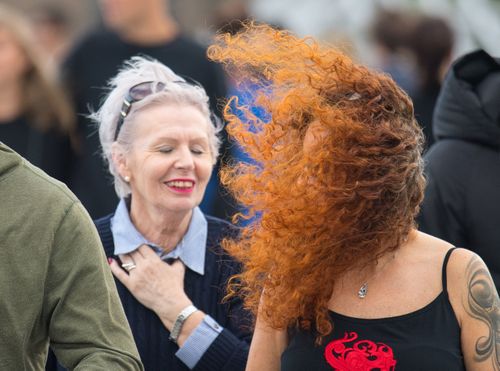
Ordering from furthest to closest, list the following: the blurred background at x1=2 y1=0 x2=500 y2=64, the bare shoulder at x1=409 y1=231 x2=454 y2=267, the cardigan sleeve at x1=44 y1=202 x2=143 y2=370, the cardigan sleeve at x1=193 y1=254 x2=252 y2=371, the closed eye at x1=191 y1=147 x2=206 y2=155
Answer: the blurred background at x1=2 y1=0 x2=500 y2=64 → the closed eye at x1=191 y1=147 x2=206 y2=155 → the cardigan sleeve at x1=193 y1=254 x2=252 y2=371 → the bare shoulder at x1=409 y1=231 x2=454 y2=267 → the cardigan sleeve at x1=44 y1=202 x2=143 y2=370

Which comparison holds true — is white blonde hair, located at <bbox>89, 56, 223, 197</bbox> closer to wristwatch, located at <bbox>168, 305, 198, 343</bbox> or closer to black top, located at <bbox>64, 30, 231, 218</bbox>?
wristwatch, located at <bbox>168, 305, 198, 343</bbox>

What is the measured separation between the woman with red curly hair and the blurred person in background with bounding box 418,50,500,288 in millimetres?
986

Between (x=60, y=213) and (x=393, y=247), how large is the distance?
3.10 ft

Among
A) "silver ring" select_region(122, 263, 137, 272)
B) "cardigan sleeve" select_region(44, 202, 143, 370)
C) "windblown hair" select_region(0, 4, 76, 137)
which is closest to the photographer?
"cardigan sleeve" select_region(44, 202, 143, 370)

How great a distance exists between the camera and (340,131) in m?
3.29

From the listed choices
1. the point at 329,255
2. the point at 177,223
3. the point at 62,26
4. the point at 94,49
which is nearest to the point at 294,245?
the point at 329,255

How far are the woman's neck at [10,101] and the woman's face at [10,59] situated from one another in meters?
0.04

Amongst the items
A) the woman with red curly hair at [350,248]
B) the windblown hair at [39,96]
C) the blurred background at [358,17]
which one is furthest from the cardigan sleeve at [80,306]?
the blurred background at [358,17]

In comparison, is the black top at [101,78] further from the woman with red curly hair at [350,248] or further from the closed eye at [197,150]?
the woman with red curly hair at [350,248]

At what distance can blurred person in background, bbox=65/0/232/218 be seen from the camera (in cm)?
654

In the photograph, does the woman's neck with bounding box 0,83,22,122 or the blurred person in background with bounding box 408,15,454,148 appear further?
the blurred person in background with bounding box 408,15,454,148

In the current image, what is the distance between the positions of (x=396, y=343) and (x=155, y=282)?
1.13 m

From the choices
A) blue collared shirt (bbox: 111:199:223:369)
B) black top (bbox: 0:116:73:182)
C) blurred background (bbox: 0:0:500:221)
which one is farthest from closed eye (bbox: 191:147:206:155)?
black top (bbox: 0:116:73:182)

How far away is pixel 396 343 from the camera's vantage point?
3.25m
